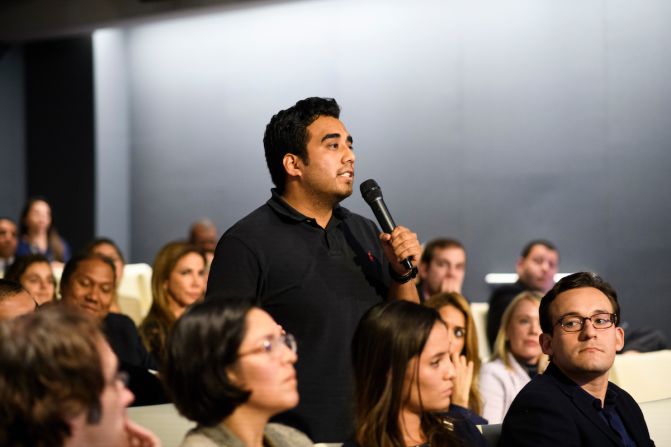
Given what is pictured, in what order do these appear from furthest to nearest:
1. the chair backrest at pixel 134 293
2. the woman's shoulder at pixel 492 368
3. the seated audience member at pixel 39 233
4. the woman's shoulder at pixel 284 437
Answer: the seated audience member at pixel 39 233, the chair backrest at pixel 134 293, the woman's shoulder at pixel 492 368, the woman's shoulder at pixel 284 437

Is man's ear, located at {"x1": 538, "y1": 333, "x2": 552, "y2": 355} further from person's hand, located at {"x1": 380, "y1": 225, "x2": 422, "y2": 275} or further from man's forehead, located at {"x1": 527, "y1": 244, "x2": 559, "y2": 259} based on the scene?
man's forehead, located at {"x1": 527, "y1": 244, "x2": 559, "y2": 259}

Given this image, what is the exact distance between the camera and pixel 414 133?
25.5 feet

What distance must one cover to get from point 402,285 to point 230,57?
6.33 meters

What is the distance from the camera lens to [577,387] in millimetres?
2557

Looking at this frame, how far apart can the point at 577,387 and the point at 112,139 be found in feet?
24.0

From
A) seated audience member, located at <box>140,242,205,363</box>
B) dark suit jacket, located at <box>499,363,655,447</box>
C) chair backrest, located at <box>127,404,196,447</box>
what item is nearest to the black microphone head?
dark suit jacket, located at <box>499,363,655,447</box>

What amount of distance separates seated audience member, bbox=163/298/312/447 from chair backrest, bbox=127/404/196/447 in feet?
1.97

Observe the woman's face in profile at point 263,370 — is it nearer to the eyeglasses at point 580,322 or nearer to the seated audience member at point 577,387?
the seated audience member at point 577,387

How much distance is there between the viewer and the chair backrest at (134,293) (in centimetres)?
596

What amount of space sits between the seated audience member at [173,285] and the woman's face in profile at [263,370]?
2687 mm

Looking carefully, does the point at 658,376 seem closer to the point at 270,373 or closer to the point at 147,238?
the point at 270,373

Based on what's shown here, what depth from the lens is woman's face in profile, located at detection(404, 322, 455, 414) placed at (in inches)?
84.8

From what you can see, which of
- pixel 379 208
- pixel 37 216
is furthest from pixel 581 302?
pixel 37 216

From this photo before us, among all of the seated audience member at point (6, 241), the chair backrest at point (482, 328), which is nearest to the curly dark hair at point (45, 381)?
the chair backrest at point (482, 328)
